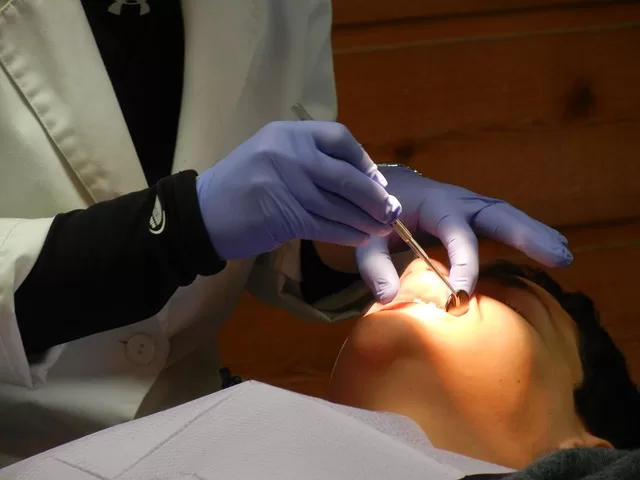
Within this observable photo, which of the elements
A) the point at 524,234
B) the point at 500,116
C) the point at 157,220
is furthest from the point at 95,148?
the point at 500,116

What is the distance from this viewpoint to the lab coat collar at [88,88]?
79 centimetres

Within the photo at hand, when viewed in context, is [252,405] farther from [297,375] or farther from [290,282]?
[297,375]

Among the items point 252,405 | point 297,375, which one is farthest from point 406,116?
point 252,405

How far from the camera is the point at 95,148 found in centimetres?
80

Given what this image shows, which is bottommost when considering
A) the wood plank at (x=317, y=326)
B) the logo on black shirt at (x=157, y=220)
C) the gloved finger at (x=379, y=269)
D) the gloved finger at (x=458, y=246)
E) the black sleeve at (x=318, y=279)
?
the wood plank at (x=317, y=326)

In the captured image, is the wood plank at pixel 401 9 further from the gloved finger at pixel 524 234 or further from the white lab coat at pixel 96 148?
the gloved finger at pixel 524 234

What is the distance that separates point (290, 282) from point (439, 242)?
21 centimetres

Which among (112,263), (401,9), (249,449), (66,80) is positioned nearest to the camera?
(249,449)

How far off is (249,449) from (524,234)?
42 cm

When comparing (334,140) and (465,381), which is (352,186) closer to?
(334,140)

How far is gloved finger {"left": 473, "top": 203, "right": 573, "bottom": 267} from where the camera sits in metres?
0.83

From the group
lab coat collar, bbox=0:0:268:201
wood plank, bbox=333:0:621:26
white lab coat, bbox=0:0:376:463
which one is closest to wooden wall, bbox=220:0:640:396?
wood plank, bbox=333:0:621:26

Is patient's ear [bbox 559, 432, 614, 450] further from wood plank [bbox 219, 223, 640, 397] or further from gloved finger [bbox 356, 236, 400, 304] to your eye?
wood plank [bbox 219, 223, 640, 397]

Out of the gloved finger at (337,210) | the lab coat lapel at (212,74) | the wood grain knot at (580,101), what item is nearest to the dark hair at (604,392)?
the gloved finger at (337,210)
